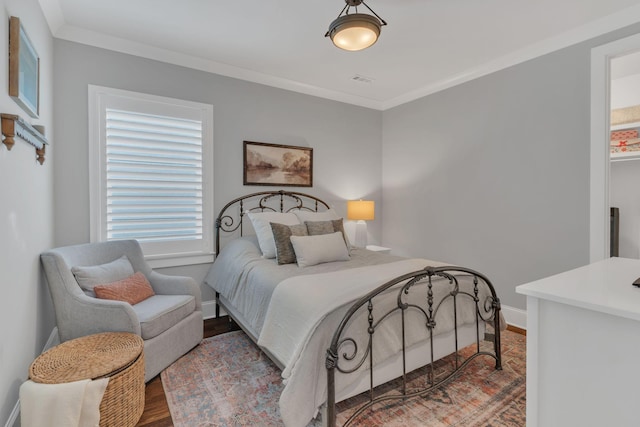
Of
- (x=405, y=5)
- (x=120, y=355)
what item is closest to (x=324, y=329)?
(x=120, y=355)

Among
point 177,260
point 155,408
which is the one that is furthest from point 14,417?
point 177,260

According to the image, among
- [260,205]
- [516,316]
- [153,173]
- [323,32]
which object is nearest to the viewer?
[323,32]

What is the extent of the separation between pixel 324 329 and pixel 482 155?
2.94 metres

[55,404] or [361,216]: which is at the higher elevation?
[361,216]

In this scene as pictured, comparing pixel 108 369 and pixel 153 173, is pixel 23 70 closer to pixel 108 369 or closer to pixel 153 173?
pixel 153 173

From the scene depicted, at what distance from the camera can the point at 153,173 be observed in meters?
3.19

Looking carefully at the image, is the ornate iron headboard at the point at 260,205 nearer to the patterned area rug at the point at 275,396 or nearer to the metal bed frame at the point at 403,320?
the metal bed frame at the point at 403,320

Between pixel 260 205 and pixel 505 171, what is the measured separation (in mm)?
2747

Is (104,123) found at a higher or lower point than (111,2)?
lower

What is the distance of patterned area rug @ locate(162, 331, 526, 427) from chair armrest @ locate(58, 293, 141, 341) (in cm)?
53

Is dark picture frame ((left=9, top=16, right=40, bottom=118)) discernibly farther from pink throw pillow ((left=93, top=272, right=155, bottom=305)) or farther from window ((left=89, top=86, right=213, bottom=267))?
pink throw pillow ((left=93, top=272, right=155, bottom=305))

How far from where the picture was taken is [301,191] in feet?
13.8

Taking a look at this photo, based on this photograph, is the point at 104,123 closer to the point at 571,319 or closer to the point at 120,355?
the point at 120,355

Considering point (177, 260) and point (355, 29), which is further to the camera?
point (177, 260)
